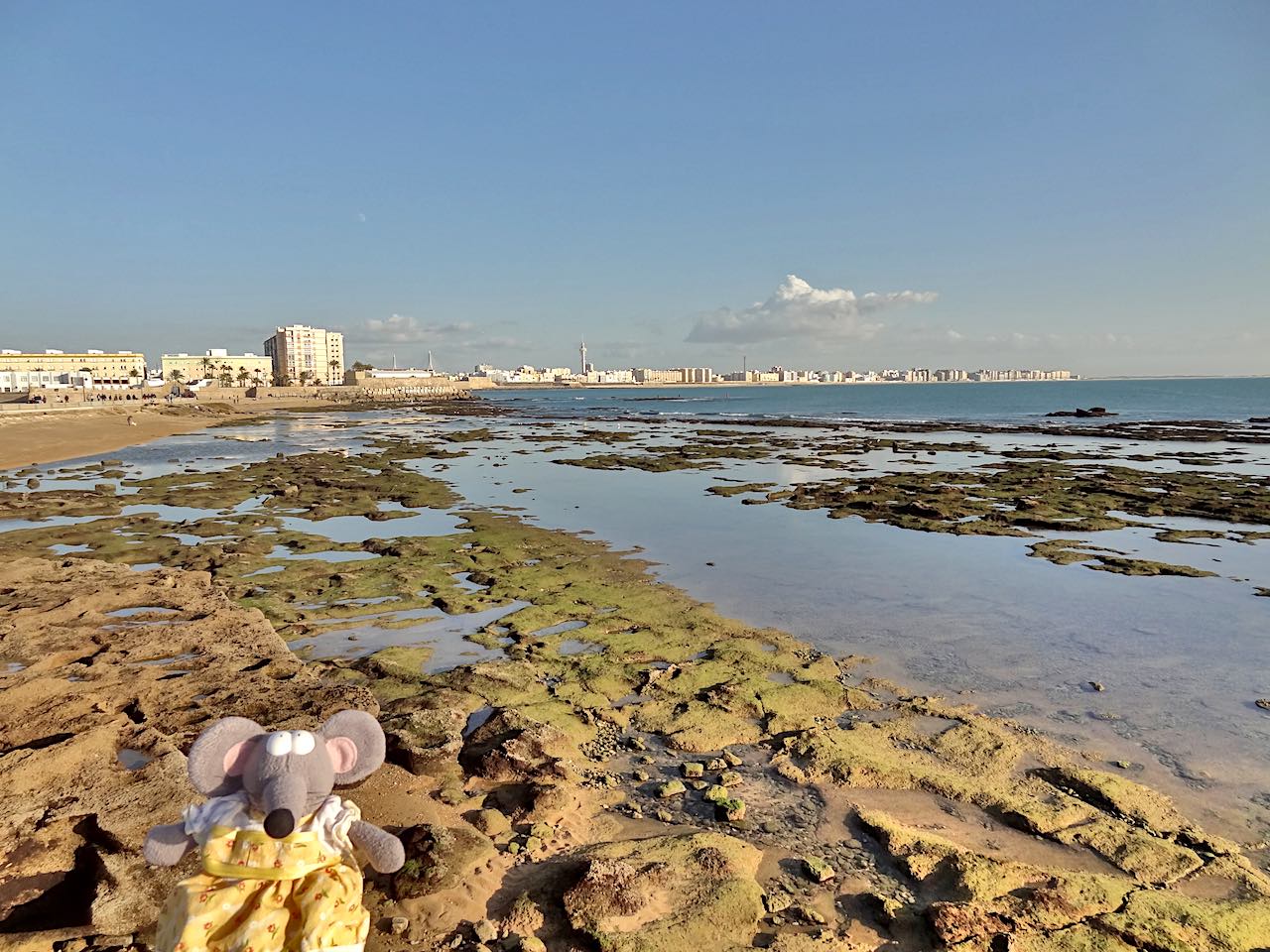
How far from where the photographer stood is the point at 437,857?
15.6 feet

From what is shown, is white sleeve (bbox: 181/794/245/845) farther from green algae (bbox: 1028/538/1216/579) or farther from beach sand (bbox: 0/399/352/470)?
beach sand (bbox: 0/399/352/470)

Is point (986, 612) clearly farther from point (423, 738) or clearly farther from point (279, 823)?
point (279, 823)

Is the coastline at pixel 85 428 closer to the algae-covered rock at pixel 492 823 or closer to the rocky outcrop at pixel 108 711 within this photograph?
the rocky outcrop at pixel 108 711

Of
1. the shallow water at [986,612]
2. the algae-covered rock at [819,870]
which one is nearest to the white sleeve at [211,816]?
the algae-covered rock at [819,870]

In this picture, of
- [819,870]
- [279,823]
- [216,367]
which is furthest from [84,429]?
[216,367]

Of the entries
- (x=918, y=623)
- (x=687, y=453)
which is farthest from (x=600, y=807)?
(x=687, y=453)

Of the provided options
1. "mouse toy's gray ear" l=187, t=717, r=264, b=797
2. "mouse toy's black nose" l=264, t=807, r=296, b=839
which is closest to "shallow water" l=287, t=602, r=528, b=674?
"mouse toy's gray ear" l=187, t=717, r=264, b=797

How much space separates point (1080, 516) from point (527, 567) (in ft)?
52.1

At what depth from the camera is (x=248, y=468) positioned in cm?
2967

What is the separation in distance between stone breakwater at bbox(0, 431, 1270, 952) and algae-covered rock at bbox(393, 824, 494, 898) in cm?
2

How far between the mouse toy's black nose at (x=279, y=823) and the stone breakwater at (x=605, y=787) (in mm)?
1222

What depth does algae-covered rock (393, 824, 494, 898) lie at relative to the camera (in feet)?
14.9

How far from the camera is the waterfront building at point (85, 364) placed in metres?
144

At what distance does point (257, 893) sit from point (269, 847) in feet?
0.68
